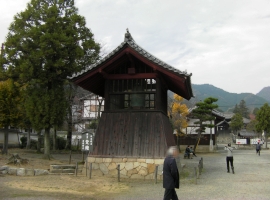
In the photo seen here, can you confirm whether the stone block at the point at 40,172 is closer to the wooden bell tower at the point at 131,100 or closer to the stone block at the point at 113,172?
the wooden bell tower at the point at 131,100

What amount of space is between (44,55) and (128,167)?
34.6 ft

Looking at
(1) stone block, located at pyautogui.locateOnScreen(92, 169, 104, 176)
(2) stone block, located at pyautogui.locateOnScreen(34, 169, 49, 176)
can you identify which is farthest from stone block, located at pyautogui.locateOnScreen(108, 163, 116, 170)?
(2) stone block, located at pyautogui.locateOnScreen(34, 169, 49, 176)

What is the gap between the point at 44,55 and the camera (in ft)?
63.9

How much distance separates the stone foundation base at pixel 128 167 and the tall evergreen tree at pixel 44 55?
774 cm

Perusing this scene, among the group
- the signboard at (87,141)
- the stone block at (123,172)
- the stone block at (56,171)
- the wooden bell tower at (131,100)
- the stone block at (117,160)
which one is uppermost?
the wooden bell tower at (131,100)

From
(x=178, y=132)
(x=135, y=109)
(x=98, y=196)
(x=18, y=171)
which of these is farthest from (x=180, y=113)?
(x=98, y=196)

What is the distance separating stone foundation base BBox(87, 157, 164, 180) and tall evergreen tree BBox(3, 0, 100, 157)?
774 centimetres

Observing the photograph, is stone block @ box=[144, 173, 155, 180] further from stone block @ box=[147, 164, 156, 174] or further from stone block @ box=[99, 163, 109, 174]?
stone block @ box=[99, 163, 109, 174]

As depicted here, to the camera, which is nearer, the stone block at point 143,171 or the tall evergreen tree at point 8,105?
the stone block at point 143,171

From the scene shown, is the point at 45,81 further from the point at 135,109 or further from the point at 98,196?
the point at 98,196

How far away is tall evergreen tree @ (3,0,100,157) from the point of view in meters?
19.6

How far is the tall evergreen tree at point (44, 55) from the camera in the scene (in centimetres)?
1959

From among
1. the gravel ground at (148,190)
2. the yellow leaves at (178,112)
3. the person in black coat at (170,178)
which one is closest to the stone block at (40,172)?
the gravel ground at (148,190)

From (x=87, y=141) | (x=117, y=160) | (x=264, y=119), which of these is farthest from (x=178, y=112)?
(x=117, y=160)
